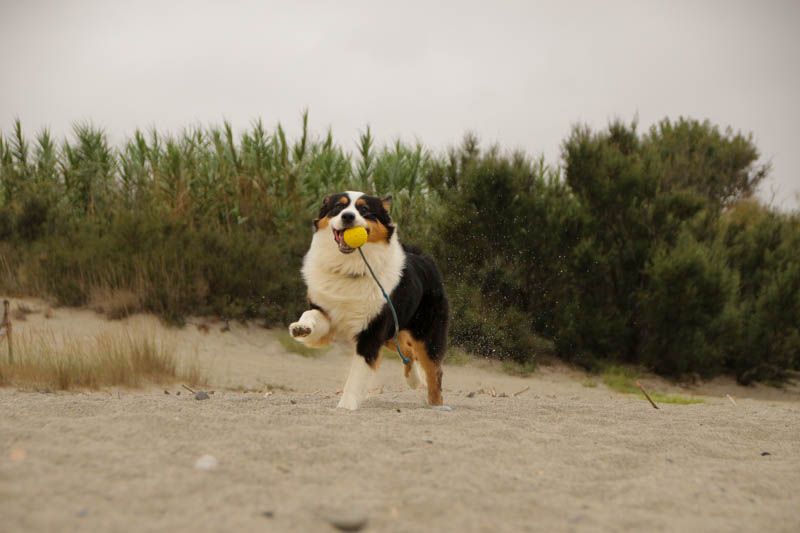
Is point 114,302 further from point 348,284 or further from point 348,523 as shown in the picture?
point 348,523

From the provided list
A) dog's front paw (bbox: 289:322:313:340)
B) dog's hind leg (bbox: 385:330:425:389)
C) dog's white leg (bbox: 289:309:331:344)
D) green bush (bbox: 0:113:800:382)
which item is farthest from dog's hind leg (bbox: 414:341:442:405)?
green bush (bbox: 0:113:800:382)

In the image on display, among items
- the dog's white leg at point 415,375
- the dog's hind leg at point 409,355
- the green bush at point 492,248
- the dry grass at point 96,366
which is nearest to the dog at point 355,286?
the dog's hind leg at point 409,355

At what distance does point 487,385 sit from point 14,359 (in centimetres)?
606

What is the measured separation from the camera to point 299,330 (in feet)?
16.6

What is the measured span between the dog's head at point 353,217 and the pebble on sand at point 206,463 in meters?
2.16

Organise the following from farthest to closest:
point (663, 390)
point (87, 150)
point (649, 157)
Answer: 1. point (87, 150)
2. point (649, 157)
3. point (663, 390)

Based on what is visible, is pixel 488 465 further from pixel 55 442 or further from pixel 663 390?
pixel 663 390

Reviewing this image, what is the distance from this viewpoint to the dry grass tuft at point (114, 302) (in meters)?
11.5

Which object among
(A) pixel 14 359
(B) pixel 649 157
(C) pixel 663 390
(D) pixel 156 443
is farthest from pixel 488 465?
(B) pixel 649 157

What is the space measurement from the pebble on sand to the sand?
43 mm

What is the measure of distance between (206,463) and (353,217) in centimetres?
227

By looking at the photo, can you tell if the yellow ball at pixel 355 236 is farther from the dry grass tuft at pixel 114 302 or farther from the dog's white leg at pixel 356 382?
the dry grass tuft at pixel 114 302

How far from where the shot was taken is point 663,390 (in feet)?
41.0

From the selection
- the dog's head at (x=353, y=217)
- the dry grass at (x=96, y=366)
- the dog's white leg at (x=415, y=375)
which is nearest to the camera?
the dog's head at (x=353, y=217)
